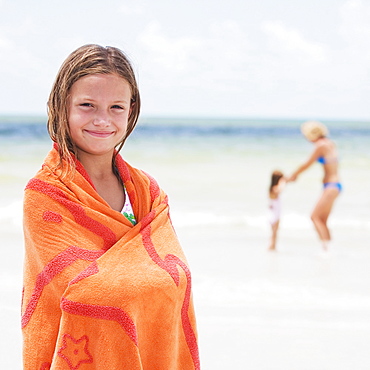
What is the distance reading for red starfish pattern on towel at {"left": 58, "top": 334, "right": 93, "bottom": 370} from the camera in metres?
1.54

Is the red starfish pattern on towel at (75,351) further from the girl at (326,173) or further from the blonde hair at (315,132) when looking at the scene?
the blonde hair at (315,132)

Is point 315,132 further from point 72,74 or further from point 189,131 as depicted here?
point 189,131

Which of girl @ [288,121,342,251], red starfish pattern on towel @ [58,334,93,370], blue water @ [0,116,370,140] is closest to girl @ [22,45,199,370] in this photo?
red starfish pattern on towel @ [58,334,93,370]

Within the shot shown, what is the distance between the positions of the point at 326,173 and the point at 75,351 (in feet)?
16.8

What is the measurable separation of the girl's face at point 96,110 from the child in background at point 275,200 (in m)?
4.72

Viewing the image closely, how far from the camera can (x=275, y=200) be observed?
6516mm

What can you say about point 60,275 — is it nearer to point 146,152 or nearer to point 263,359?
point 263,359

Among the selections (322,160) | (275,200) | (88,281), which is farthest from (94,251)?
(275,200)

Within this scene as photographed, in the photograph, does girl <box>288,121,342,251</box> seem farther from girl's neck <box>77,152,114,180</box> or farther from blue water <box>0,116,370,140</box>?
blue water <box>0,116,370,140</box>

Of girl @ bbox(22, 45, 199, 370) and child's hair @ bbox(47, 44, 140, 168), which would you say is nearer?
girl @ bbox(22, 45, 199, 370)

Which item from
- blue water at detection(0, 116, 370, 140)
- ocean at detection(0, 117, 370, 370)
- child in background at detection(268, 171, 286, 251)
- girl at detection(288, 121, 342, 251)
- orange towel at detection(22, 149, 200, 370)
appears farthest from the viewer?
blue water at detection(0, 116, 370, 140)

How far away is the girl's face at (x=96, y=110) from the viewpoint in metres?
1.64

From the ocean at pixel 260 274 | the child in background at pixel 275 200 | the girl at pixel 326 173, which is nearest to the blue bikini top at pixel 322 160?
the girl at pixel 326 173

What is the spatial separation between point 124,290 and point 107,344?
158 mm
